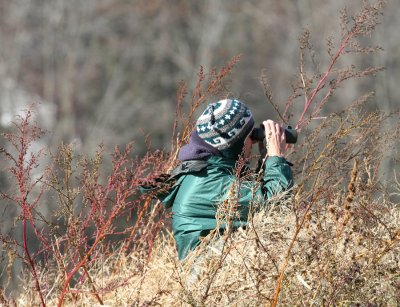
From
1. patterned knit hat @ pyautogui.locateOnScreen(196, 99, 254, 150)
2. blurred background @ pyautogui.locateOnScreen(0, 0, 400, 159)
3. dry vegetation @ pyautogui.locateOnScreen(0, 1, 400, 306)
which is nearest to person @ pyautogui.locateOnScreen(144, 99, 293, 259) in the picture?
patterned knit hat @ pyautogui.locateOnScreen(196, 99, 254, 150)

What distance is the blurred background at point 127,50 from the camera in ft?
112

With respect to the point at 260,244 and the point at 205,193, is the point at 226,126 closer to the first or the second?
the point at 205,193

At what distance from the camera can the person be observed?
506 cm

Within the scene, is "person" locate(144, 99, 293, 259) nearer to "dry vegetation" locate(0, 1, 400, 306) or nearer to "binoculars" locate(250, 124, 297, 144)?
"binoculars" locate(250, 124, 297, 144)

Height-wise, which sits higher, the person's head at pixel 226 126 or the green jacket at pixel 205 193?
the person's head at pixel 226 126

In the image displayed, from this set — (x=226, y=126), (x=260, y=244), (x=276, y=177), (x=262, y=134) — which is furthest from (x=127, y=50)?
(x=260, y=244)

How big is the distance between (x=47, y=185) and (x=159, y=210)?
3.85 ft

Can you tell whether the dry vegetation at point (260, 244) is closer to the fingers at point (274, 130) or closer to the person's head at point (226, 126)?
the fingers at point (274, 130)

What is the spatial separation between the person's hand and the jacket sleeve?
74 mm

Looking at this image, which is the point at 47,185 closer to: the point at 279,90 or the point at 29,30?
the point at 279,90

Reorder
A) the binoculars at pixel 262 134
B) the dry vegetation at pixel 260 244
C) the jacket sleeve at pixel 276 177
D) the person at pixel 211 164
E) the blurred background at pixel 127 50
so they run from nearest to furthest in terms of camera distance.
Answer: the dry vegetation at pixel 260 244 → the jacket sleeve at pixel 276 177 → the person at pixel 211 164 → the binoculars at pixel 262 134 → the blurred background at pixel 127 50

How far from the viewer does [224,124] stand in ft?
16.6

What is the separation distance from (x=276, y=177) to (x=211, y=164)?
37 cm

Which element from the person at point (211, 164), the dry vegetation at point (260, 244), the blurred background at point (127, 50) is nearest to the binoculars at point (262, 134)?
the person at point (211, 164)
